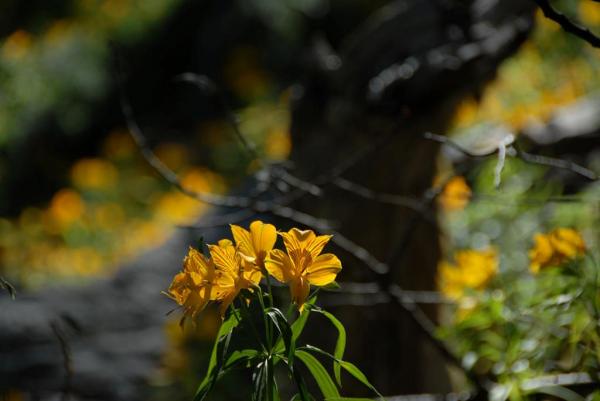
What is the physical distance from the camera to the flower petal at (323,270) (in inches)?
43.8

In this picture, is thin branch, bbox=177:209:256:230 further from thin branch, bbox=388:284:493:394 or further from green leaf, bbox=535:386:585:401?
green leaf, bbox=535:386:585:401

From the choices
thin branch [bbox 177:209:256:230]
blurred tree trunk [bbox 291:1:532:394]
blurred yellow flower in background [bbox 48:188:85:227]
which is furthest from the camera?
blurred yellow flower in background [bbox 48:188:85:227]

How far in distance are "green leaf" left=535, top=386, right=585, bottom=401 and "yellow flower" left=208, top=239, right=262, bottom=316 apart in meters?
0.87

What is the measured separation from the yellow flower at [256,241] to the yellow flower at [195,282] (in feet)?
0.15

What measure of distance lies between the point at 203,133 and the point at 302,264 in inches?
367

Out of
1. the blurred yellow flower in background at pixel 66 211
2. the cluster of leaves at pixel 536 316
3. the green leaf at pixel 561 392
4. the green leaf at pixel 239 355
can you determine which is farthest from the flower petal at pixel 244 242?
the blurred yellow flower in background at pixel 66 211

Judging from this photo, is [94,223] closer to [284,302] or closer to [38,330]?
[38,330]

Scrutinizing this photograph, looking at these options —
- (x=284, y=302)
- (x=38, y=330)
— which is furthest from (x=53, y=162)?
(x=284, y=302)

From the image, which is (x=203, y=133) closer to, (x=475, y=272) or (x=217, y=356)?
(x=475, y=272)

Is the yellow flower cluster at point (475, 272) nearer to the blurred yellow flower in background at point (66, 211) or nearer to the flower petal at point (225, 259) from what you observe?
the flower petal at point (225, 259)

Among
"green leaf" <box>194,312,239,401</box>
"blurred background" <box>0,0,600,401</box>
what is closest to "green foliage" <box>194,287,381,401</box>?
"green leaf" <box>194,312,239,401</box>

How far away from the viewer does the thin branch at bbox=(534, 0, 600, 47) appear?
130 centimetres

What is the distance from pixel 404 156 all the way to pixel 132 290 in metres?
2.72

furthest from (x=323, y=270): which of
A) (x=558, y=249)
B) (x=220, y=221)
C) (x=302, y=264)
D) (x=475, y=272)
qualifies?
(x=220, y=221)
